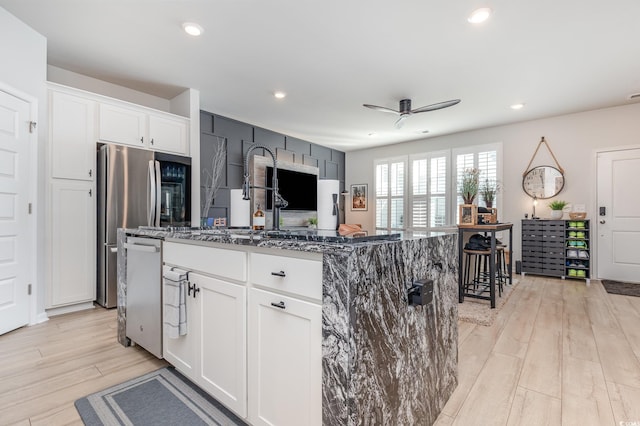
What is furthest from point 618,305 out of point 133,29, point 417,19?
point 133,29

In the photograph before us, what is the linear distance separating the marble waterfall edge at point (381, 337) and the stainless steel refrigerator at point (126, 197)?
311 centimetres

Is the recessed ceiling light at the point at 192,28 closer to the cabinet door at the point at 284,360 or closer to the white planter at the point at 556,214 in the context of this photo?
the cabinet door at the point at 284,360

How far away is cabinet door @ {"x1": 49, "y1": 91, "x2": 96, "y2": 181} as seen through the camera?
3000 millimetres

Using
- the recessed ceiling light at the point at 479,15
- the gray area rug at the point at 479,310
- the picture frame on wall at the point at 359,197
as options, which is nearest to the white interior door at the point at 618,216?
the gray area rug at the point at 479,310

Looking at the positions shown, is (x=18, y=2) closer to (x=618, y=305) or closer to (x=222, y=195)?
(x=222, y=195)

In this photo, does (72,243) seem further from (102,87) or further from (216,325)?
(216,325)

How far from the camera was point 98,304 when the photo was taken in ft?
11.1

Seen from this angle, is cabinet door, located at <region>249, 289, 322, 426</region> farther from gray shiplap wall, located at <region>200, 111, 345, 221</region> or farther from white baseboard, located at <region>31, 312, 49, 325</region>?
gray shiplap wall, located at <region>200, 111, 345, 221</region>

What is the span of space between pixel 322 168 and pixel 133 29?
491 cm

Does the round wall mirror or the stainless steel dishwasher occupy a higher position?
the round wall mirror

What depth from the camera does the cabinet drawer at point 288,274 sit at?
1038mm

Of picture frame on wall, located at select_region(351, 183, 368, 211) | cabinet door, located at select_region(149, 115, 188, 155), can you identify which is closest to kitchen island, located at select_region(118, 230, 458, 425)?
cabinet door, located at select_region(149, 115, 188, 155)

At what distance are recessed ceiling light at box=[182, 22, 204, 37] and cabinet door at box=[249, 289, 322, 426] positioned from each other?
8.55 ft

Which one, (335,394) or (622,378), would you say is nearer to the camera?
(335,394)
